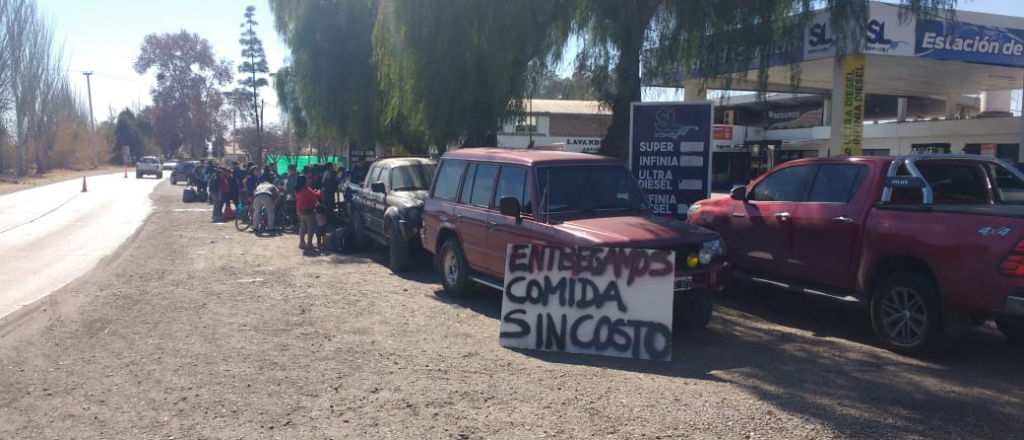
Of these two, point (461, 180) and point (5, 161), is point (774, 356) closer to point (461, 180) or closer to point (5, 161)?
point (461, 180)

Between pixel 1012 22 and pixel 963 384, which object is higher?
pixel 1012 22

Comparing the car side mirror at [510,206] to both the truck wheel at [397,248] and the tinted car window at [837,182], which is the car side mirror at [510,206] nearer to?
the tinted car window at [837,182]

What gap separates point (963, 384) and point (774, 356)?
5.04ft

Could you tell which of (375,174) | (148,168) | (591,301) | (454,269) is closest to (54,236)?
(375,174)

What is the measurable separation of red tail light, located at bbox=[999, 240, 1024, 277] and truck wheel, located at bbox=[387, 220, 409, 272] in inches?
321

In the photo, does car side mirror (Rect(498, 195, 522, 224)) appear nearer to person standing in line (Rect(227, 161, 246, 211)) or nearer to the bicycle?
the bicycle

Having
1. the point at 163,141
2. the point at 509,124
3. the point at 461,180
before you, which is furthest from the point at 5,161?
the point at 461,180

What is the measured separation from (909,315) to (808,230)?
152cm

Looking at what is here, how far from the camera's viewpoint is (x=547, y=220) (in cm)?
836

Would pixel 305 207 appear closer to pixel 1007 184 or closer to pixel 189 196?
pixel 1007 184

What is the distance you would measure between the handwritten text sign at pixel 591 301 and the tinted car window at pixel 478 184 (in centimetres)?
203

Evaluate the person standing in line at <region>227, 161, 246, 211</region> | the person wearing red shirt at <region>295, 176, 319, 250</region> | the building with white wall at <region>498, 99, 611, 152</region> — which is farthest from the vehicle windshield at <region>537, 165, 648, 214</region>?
the building with white wall at <region>498, 99, 611, 152</region>

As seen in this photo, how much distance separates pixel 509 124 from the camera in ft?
51.8

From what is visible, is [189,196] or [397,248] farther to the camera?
[189,196]
